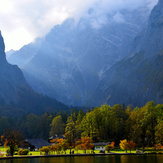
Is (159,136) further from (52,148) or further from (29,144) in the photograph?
(29,144)

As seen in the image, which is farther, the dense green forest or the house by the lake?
the house by the lake

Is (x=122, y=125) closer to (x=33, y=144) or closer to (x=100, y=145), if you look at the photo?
(x=100, y=145)

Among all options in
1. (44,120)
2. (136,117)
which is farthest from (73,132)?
(44,120)

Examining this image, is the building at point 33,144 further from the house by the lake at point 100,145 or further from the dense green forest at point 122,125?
the house by the lake at point 100,145

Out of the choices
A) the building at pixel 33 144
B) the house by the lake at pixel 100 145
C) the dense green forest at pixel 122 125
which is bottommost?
the house by the lake at pixel 100 145

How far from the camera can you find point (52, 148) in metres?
105

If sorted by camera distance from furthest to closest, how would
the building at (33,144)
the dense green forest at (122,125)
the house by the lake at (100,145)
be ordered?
the building at (33,144) → the house by the lake at (100,145) → the dense green forest at (122,125)

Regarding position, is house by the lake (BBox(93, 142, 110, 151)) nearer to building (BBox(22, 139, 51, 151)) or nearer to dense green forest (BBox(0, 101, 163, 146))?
dense green forest (BBox(0, 101, 163, 146))

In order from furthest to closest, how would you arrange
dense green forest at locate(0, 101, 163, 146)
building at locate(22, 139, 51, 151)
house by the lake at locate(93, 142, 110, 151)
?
building at locate(22, 139, 51, 151) < house by the lake at locate(93, 142, 110, 151) < dense green forest at locate(0, 101, 163, 146)

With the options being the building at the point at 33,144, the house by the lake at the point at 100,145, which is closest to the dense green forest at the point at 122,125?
the house by the lake at the point at 100,145

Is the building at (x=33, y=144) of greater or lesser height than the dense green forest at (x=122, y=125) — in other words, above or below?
below

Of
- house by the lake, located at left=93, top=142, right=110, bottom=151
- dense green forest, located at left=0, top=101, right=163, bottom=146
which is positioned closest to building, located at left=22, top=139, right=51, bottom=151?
dense green forest, located at left=0, top=101, right=163, bottom=146

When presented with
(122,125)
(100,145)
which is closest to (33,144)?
(100,145)

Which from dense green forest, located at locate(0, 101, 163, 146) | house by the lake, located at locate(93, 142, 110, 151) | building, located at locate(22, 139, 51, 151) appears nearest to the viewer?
dense green forest, located at locate(0, 101, 163, 146)
